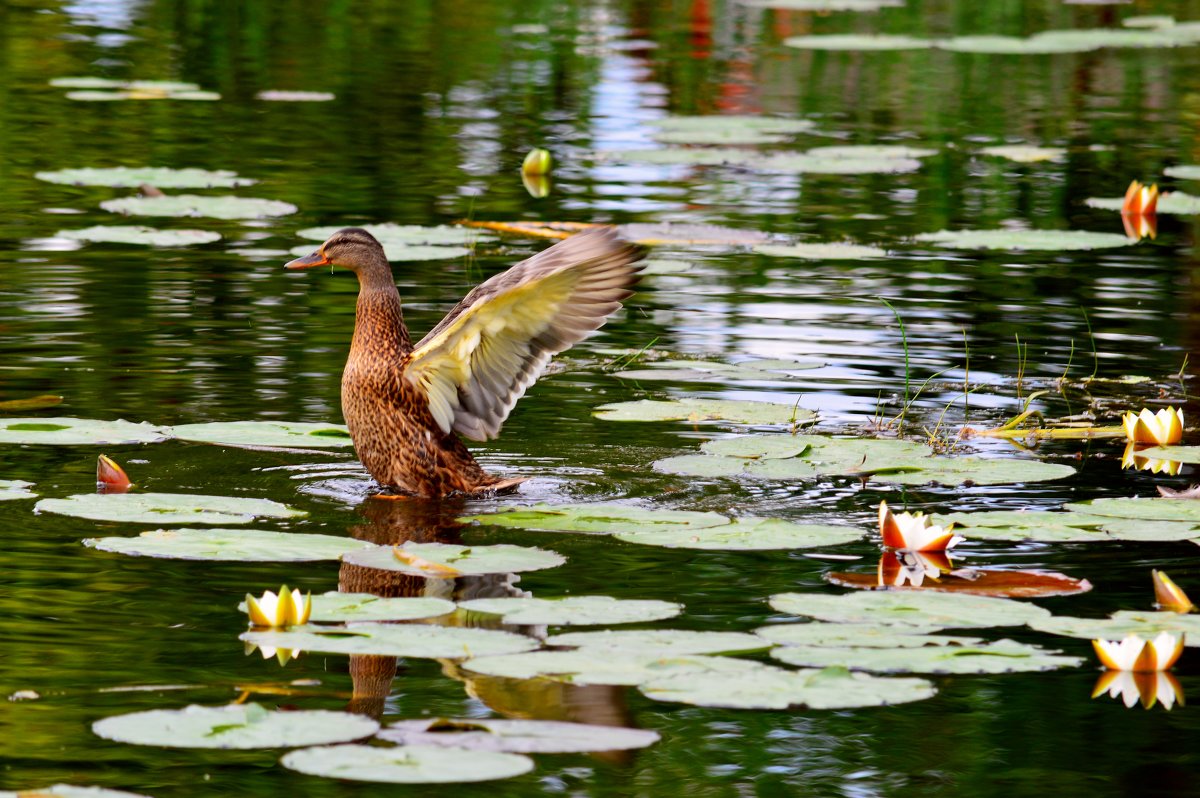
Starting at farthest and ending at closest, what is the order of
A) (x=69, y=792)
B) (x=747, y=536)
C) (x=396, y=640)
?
(x=747, y=536)
(x=396, y=640)
(x=69, y=792)

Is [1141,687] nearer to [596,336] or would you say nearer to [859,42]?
[596,336]

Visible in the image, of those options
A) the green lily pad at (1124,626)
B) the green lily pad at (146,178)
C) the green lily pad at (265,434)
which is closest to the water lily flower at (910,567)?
the green lily pad at (1124,626)

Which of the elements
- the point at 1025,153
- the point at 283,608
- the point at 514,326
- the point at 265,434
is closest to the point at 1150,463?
the point at 514,326

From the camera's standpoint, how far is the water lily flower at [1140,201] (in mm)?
10719

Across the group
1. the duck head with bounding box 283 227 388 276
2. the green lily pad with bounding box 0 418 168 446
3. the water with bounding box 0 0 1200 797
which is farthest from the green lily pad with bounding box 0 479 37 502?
the duck head with bounding box 283 227 388 276

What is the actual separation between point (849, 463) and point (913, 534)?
1.14 meters

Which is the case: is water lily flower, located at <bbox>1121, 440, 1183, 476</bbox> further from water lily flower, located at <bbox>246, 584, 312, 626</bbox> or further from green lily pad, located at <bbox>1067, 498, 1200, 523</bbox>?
water lily flower, located at <bbox>246, 584, 312, 626</bbox>

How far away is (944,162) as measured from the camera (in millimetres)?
12836

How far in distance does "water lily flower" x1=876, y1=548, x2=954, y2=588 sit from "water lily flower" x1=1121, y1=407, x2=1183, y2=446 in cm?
160

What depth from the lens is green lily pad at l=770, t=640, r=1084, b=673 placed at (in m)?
4.25

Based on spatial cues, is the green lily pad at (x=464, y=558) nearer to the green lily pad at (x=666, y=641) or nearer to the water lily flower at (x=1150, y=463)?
the green lily pad at (x=666, y=641)

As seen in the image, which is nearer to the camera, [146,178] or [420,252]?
[420,252]

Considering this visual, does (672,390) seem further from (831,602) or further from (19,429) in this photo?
(831,602)

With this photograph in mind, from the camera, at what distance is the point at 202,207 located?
406 inches
